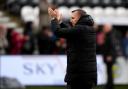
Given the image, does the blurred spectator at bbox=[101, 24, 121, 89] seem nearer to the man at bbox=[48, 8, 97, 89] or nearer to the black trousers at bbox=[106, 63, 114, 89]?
the black trousers at bbox=[106, 63, 114, 89]

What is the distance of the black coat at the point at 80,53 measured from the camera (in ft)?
29.7

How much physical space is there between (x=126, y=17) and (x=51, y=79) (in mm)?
7758

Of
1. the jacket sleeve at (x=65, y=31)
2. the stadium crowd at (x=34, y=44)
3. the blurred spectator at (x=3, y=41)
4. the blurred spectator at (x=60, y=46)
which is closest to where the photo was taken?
the jacket sleeve at (x=65, y=31)

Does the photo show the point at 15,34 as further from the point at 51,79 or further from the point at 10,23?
the point at 10,23

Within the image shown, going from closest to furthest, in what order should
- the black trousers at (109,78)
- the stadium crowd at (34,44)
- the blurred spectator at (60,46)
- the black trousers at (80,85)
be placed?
the black trousers at (80,85) < the black trousers at (109,78) < the stadium crowd at (34,44) < the blurred spectator at (60,46)

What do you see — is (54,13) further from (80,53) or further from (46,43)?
(46,43)

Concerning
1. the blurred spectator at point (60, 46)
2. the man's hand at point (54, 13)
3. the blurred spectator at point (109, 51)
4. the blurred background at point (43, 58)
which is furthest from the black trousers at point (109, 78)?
the man's hand at point (54, 13)

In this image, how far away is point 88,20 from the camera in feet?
30.4

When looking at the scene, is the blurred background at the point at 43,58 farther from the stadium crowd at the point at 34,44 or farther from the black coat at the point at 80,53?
the black coat at the point at 80,53

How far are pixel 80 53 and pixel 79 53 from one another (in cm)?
1

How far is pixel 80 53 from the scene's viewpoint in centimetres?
909

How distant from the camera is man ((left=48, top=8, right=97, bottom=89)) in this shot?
905 cm

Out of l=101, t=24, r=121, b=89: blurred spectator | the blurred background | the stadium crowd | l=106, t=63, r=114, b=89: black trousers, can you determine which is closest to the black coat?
the blurred background

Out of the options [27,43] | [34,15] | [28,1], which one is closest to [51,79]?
[27,43]
